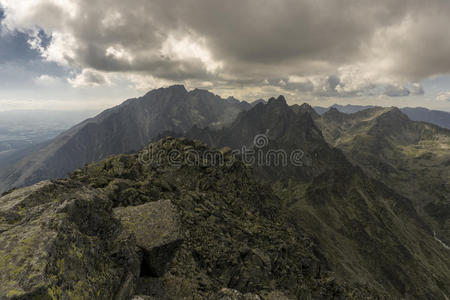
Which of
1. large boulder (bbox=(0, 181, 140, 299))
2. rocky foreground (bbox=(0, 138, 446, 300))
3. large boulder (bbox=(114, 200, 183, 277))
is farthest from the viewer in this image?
large boulder (bbox=(114, 200, 183, 277))

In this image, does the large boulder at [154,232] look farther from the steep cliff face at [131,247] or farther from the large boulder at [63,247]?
the large boulder at [63,247]

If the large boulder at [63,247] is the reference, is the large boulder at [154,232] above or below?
below

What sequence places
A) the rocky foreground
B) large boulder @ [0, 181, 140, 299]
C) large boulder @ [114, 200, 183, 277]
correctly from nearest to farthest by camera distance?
large boulder @ [0, 181, 140, 299] < the rocky foreground < large boulder @ [114, 200, 183, 277]

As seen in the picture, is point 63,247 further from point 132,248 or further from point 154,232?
point 154,232

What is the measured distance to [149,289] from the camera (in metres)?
15.7

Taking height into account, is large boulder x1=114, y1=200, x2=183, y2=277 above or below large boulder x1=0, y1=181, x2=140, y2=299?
below

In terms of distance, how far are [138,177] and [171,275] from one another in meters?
24.0

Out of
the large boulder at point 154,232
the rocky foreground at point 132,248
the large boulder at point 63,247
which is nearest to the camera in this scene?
the large boulder at point 63,247

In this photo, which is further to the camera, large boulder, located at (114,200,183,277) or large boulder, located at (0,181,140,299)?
large boulder, located at (114,200,183,277)

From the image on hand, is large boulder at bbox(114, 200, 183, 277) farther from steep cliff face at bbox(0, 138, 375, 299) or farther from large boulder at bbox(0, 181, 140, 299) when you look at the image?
large boulder at bbox(0, 181, 140, 299)

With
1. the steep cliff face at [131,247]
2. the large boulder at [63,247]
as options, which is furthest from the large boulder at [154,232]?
the large boulder at [63,247]

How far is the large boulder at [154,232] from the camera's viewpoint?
16531 mm

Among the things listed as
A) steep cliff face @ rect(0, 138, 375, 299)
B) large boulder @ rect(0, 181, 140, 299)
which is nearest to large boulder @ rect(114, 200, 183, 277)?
Result: steep cliff face @ rect(0, 138, 375, 299)

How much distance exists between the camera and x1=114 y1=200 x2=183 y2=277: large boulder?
54.2 feet
